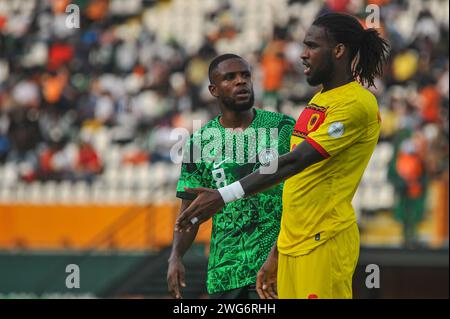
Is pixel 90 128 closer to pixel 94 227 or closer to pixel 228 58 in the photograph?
pixel 94 227

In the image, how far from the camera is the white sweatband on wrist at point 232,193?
536 cm

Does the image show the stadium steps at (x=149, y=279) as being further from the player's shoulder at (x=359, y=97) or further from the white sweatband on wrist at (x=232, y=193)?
the white sweatband on wrist at (x=232, y=193)

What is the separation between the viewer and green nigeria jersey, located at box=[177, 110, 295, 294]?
6707 millimetres

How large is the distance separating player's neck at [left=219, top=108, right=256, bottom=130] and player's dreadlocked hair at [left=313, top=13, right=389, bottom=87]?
40.6 inches

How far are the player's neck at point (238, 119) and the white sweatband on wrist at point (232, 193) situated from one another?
1.43m

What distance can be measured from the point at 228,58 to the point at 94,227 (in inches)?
399

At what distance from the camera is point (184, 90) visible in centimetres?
1920

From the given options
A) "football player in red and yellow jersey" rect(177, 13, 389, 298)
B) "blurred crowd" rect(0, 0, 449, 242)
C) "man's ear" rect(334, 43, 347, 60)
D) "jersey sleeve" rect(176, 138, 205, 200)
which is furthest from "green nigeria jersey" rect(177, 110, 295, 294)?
"blurred crowd" rect(0, 0, 449, 242)

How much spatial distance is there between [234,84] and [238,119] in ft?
0.74

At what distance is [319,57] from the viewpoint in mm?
5766

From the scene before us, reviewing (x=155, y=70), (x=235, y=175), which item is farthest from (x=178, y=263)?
(x=155, y=70)

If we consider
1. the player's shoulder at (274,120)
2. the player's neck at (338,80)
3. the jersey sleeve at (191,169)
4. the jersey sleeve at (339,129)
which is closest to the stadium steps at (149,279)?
the jersey sleeve at (191,169)

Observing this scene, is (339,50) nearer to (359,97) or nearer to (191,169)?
(359,97)

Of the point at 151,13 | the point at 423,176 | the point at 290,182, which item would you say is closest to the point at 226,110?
the point at 290,182
